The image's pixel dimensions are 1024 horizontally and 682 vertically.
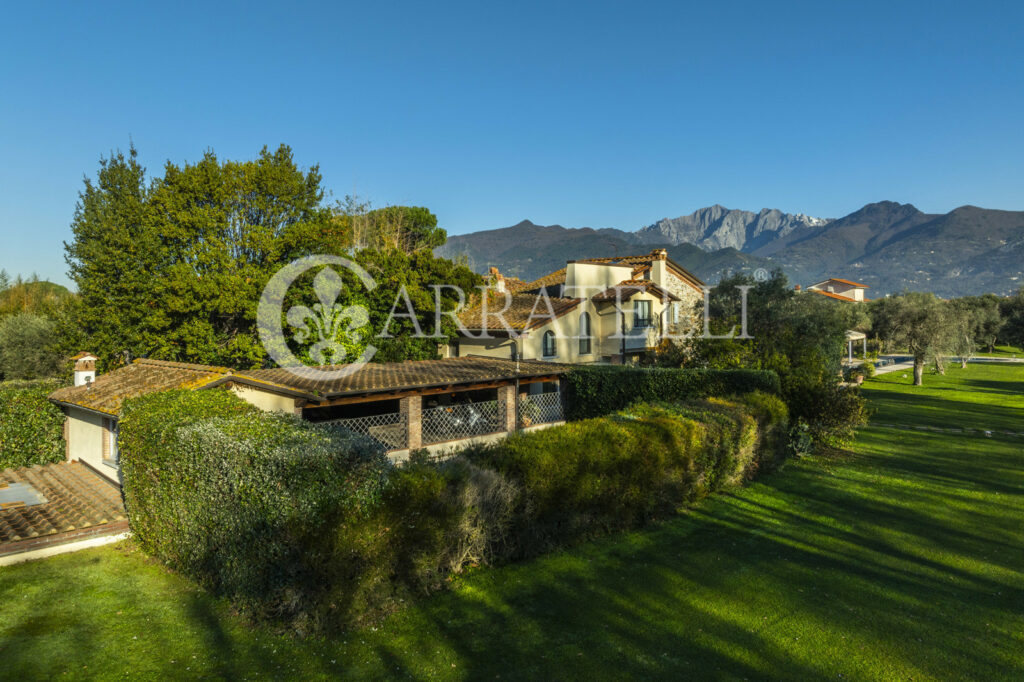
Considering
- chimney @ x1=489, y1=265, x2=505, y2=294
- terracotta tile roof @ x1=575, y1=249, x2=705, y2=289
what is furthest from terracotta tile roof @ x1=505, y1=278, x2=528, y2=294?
terracotta tile roof @ x1=575, y1=249, x2=705, y2=289

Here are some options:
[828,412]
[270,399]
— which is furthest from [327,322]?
[828,412]

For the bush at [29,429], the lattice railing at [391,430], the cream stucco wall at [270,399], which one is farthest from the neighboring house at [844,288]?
the bush at [29,429]

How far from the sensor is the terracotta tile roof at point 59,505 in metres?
9.37

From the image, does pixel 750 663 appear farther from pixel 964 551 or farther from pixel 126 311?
pixel 126 311

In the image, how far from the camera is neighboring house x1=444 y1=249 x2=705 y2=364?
29.2 m

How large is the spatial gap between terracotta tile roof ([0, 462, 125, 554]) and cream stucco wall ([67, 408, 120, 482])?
252mm

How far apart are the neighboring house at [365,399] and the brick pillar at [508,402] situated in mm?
35

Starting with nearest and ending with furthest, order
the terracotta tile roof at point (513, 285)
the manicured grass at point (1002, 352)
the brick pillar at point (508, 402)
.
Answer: the brick pillar at point (508, 402) → the terracotta tile roof at point (513, 285) → the manicured grass at point (1002, 352)

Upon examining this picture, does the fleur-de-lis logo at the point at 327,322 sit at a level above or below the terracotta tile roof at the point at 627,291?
below

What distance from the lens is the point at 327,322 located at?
2681 cm

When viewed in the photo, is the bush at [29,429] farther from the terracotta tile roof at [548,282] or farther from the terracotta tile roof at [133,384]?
the terracotta tile roof at [548,282]

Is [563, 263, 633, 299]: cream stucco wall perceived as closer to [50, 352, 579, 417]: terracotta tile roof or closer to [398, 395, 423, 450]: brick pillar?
[50, 352, 579, 417]: terracotta tile roof

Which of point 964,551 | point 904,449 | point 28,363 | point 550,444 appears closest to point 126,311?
point 28,363

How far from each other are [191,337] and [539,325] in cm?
1715
